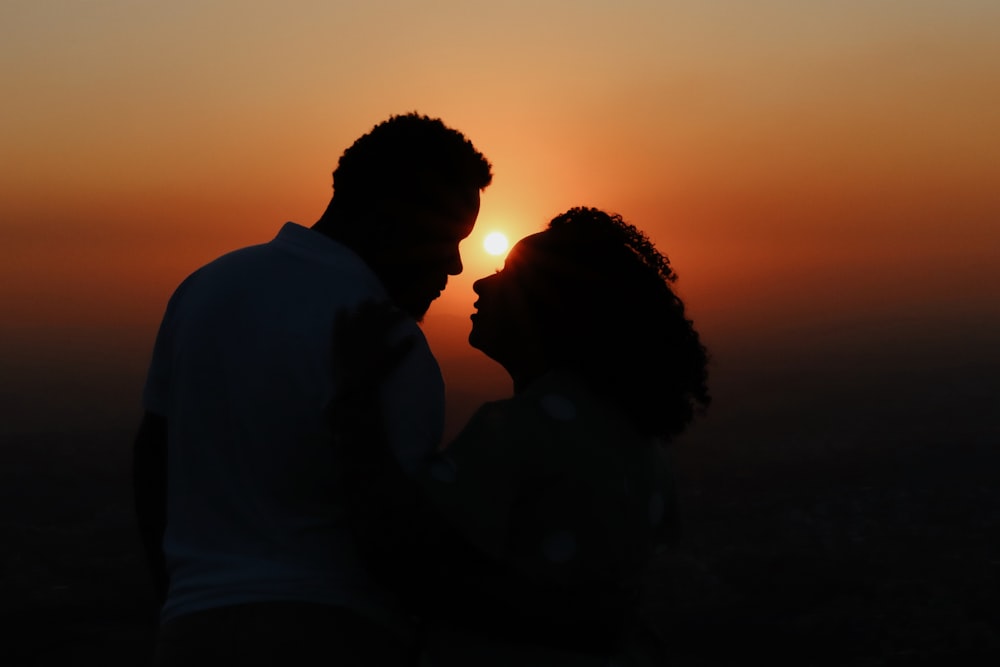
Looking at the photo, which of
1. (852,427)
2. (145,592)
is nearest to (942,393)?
(852,427)

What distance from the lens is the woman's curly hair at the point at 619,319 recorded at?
281 cm

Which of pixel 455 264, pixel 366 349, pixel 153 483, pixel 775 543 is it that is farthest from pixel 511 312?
pixel 775 543

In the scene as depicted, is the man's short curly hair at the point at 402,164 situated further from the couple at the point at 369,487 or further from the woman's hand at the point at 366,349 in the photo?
the woman's hand at the point at 366,349

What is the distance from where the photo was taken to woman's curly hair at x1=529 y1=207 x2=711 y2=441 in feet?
9.21

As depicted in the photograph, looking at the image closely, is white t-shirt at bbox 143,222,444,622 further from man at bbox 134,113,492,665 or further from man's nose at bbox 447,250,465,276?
man's nose at bbox 447,250,465,276

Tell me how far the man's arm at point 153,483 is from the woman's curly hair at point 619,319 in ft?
3.81

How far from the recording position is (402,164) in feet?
10.2

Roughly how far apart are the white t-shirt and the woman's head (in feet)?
1.52

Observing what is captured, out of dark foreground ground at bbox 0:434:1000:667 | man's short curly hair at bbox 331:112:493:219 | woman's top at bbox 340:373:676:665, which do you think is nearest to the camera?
woman's top at bbox 340:373:676:665

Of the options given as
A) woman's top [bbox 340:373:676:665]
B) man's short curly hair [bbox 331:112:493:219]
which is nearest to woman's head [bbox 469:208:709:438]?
woman's top [bbox 340:373:676:665]

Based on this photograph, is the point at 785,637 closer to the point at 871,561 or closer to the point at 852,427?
the point at 871,561

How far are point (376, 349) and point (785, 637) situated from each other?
6168cm

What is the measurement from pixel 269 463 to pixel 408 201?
39.7 inches

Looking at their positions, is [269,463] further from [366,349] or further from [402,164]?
[402,164]
